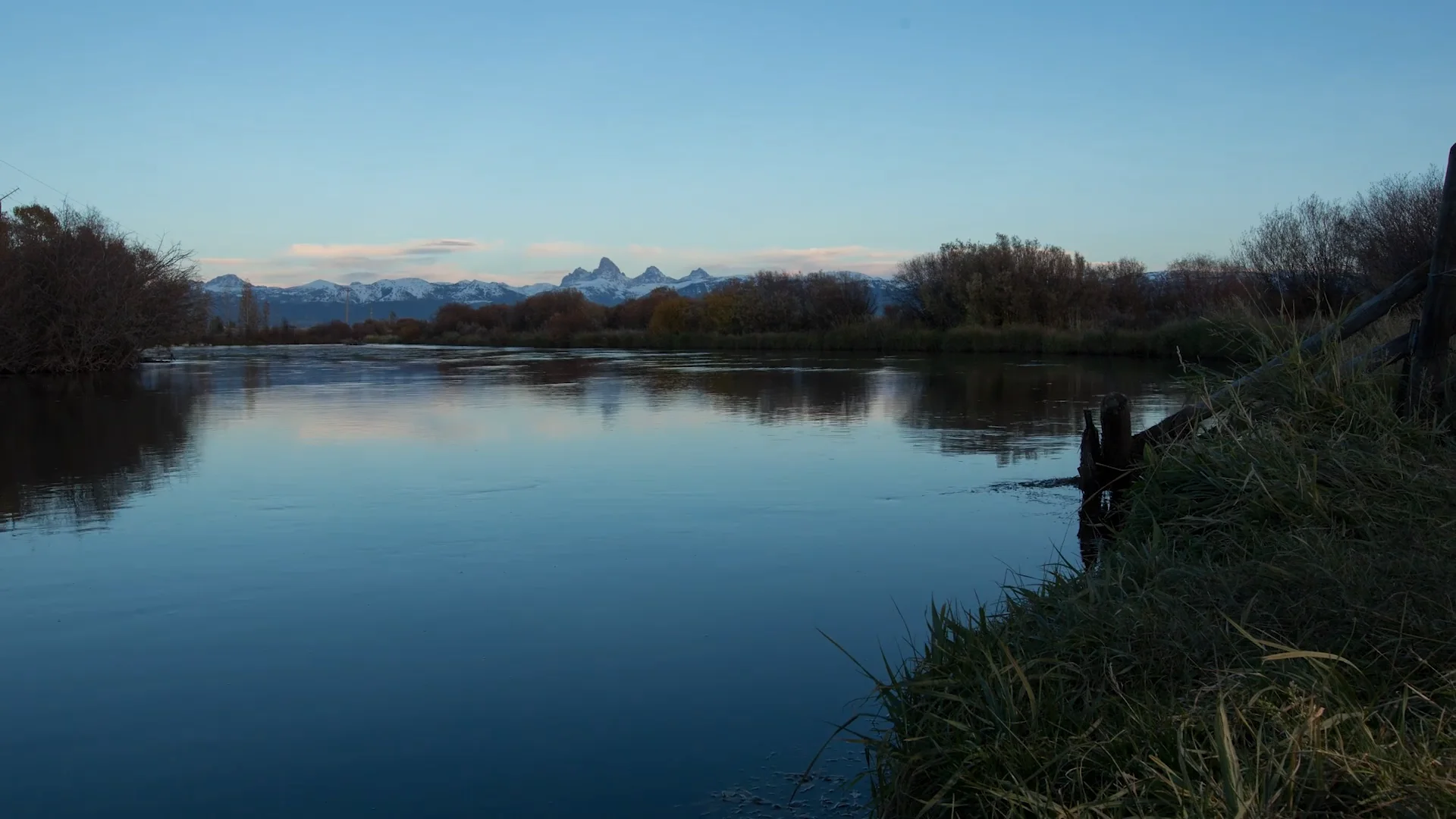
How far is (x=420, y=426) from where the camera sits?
1562 centimetres

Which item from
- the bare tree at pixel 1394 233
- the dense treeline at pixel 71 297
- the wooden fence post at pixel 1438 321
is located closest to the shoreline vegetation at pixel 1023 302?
the bare tree at pixel 1394 233

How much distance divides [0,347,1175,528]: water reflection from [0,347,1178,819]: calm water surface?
0.16m

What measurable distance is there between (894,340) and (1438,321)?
42.5 metres

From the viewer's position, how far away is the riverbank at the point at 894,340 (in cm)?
3594

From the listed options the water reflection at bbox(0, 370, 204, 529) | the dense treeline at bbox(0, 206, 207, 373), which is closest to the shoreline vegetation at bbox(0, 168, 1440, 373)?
the dense treeline at bbox(0, 206, 207, 373)

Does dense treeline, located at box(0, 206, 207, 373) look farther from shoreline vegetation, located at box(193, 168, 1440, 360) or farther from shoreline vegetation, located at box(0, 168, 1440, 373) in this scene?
shoreline vegetation, located at box(193, 168, 1440, 360)

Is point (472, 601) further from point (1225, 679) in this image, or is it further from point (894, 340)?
point (894, 340)

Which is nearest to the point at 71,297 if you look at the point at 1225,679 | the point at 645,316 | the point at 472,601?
the point at 472,601

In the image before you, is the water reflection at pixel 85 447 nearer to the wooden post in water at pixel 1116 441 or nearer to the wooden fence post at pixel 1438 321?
the wooden post in water at pixel 1116 441

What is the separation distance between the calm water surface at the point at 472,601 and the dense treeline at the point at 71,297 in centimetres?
1788

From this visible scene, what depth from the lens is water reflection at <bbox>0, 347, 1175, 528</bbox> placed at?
12.1m

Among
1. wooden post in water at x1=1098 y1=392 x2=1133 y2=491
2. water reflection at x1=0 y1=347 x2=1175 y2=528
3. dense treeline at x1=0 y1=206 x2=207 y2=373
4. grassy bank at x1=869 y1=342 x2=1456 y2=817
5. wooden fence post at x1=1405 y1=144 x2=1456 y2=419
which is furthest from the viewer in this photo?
dense treeline at x1=0 y1=206 x2=207 y2=373

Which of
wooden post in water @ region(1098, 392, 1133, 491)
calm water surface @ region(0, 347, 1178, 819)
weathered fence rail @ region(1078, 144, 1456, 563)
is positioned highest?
weathered fence rail @ region(1078, 144, 1456, 563)

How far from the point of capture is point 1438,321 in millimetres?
6312
